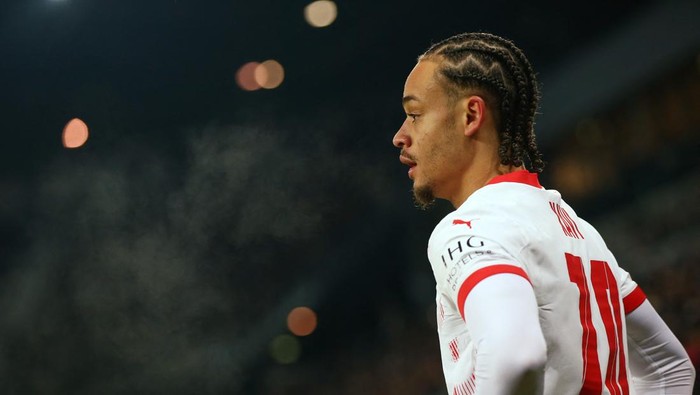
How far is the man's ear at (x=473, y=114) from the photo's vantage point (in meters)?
1.04

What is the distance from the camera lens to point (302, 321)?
3480 millimetres

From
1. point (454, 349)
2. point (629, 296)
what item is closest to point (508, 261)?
point (454, 349)

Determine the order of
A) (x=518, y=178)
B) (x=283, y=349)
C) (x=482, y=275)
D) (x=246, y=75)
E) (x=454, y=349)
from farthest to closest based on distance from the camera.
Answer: (x=246, y=75) → (x=283, y=349) → (x=518, y=178) → (x=454, y=349) → (x=482, y=275)

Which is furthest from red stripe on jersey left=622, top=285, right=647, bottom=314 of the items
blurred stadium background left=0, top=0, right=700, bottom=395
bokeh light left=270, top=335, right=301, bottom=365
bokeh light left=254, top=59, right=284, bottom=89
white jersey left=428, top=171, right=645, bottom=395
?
bokeh light left=254, top=59, right=284, bottom=89

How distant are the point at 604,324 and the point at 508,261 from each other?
8.3 inches

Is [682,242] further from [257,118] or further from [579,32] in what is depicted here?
[257,118]

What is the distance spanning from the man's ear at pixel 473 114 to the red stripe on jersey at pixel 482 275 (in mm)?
292

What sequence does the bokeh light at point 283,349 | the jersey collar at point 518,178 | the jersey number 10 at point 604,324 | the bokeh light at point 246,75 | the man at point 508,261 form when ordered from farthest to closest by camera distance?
the bokeh light at point 246,75 → the bokeh light at point 283,349 → the jersey collar at point 518,178 → the jersey number 10 at point 604,324 → the man at point 508,261

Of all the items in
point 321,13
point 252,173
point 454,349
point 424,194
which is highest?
point 321,13

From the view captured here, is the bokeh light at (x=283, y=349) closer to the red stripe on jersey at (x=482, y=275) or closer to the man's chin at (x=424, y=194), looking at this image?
the man's chin at (x=424, y=194)

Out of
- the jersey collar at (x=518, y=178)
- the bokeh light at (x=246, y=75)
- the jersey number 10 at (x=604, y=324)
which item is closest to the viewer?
the jersey number 10 at (x=604, y=324)

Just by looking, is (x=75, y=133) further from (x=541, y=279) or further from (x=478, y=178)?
(x=541, y=279)

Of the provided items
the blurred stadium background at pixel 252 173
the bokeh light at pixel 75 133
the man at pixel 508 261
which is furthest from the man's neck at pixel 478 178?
the bokeh light at pixel 75 133

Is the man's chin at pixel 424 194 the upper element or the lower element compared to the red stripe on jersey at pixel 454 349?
upper
